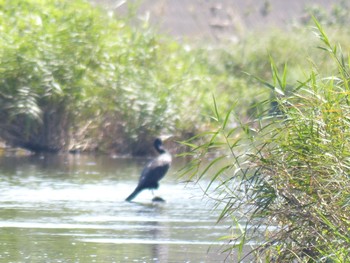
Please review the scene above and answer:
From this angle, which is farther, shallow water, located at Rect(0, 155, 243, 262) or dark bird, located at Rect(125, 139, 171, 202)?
dark bird, located at Rect(125, 139, 171, 202)

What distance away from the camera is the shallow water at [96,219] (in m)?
11.7

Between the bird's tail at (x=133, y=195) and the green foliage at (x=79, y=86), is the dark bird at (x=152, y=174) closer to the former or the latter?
the bird's tail at (x=133, y=195)

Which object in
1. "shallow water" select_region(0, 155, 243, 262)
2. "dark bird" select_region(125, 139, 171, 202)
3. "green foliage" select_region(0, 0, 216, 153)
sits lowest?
"shallow water" select_region(0, 155, 243, 262)

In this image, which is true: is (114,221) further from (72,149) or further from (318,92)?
(72,149)

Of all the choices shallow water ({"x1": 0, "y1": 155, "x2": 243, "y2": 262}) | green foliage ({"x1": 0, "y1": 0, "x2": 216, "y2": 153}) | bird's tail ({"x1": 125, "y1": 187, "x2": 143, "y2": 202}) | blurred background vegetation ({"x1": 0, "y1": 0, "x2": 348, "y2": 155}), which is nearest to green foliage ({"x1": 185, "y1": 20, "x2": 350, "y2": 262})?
shallow water ({"x1": 0, "y1": 155, "x2": 243, "y2": 262})

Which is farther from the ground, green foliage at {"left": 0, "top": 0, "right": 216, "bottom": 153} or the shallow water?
green foliage at {"left": 0, "top": 0, "right": 216, "bottom": 153}

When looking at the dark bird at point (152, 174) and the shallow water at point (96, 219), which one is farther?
the dark bird at point (152, 174)

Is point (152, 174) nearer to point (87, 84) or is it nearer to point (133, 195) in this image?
point (133, 195)

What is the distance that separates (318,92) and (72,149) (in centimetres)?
1441

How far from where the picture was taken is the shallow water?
11680mm

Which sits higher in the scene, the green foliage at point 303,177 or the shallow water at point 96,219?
the green foliage at point 303,177

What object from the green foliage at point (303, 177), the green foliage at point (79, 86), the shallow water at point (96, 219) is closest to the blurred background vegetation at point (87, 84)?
the green foliage at point (79, 86)

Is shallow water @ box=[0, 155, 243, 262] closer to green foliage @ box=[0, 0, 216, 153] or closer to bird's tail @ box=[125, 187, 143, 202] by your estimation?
bird's tail @ box=[125, 187, 143, 202]

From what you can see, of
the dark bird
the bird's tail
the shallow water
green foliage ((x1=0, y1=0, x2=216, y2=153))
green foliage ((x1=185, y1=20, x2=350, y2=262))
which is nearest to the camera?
green foliage ((x1=185, y1=20, x2=350, y2=262))
